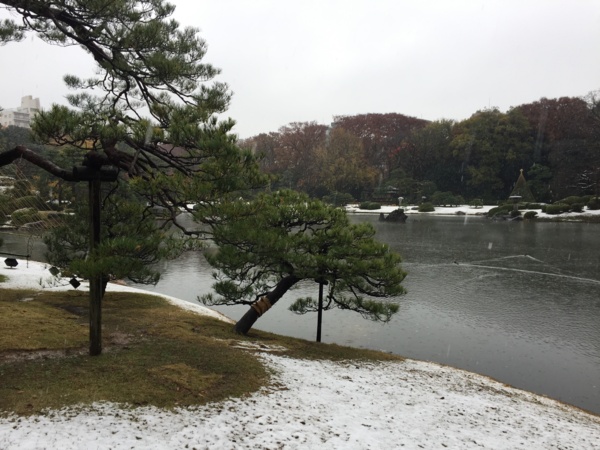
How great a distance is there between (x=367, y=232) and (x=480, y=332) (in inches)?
213

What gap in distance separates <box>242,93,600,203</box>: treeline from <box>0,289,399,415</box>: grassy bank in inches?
1959

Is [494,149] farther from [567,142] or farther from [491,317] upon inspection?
[491,317]

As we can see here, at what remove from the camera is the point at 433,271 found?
18.5 meters

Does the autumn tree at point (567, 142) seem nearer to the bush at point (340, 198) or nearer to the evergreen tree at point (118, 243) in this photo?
the bush at point (340, 198)

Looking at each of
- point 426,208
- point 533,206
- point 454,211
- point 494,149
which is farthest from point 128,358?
point 494,149

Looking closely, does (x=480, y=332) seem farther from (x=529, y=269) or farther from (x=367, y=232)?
(x=529, y=269)

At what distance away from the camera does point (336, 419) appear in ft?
15.2

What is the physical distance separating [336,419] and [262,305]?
3610mm

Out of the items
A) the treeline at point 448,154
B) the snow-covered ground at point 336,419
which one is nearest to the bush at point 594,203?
the treeline at point 448,154

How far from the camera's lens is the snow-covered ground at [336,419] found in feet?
12.1

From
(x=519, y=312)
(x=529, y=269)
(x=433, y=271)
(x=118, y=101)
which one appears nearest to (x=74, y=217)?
(x=118, y=101)

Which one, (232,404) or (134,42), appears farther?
(134,42)

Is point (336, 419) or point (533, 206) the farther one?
point (533, 206)

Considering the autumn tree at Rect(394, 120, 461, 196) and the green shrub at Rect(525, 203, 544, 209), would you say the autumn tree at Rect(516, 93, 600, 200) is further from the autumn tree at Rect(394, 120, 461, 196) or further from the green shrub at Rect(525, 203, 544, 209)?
the autumn tree at Rect(394, 120, 461, 196)
